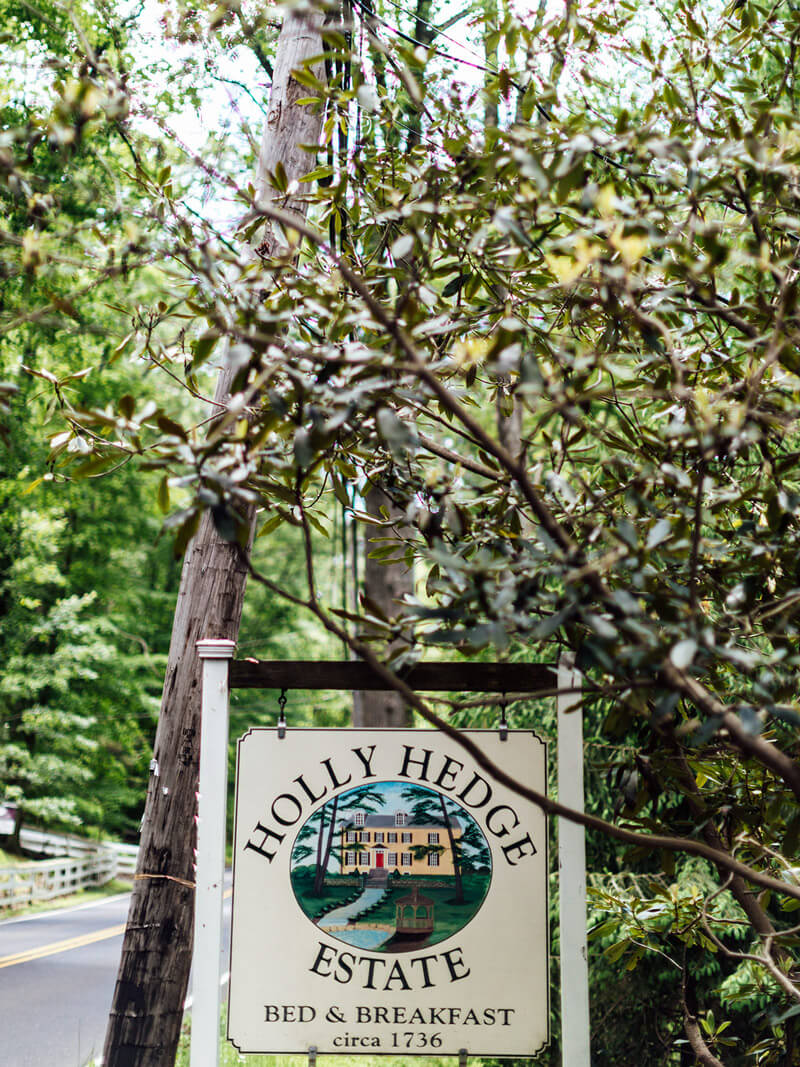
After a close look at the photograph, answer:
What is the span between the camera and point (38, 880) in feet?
60.9

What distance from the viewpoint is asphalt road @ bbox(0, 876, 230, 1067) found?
7.91m

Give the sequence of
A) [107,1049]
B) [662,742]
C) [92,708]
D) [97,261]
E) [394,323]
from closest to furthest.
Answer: [394,323] → [97,261] → [662,742] → [107,1049] → [92,708]

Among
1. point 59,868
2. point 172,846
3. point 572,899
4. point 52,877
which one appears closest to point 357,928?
point 572,899

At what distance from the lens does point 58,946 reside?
13320 mm

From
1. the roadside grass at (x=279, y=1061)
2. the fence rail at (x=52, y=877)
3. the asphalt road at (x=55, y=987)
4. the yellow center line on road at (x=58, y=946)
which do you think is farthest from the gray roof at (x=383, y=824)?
the fence rail at (x=52, y=877)

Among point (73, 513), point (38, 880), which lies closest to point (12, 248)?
point (38, 880)

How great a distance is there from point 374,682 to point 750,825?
1293 millimetres

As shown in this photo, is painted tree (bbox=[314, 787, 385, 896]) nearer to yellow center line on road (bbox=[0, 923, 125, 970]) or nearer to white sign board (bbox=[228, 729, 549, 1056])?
white sign board (bbox=[228, 729, 549, 1056])

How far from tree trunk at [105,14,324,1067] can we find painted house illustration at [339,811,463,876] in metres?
1.24

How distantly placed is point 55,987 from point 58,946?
3122 mm

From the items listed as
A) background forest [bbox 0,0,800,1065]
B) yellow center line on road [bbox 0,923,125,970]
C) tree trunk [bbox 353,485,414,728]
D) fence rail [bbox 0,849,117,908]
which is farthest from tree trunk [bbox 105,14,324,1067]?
fence rail [bbox 0,849,117,908]

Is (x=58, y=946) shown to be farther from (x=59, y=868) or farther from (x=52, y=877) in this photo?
(x=52, y=877)

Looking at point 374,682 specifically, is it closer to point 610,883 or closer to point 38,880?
point 610,883

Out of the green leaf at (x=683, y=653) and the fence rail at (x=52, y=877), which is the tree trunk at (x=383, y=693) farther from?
the fence rail at (x=52, y=877)
